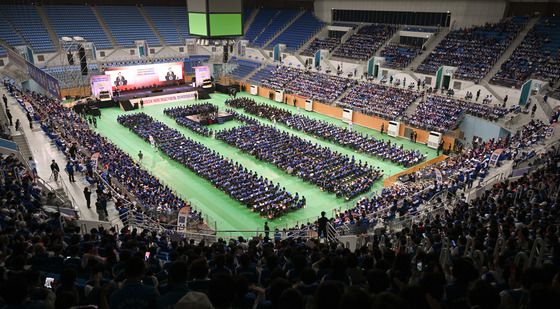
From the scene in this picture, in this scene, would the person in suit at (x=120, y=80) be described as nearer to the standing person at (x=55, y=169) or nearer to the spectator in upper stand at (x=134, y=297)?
the standing person at (x=55, y=169)

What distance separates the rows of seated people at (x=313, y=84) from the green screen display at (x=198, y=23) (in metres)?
15.8

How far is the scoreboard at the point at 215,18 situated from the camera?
99.3ft

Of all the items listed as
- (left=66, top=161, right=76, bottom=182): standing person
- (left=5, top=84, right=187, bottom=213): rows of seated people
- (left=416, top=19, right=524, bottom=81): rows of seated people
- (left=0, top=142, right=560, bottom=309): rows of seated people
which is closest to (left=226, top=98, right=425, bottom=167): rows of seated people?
(left=416, top=19, right=524, bottom=81): rows of seated people

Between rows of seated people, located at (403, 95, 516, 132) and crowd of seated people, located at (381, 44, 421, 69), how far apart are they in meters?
7.82

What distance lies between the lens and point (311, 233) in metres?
16.1

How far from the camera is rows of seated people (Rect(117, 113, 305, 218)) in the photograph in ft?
70.9

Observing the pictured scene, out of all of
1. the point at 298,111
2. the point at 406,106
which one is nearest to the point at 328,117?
the point at 298,111

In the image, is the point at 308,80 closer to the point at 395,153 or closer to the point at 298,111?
the point at 298,111

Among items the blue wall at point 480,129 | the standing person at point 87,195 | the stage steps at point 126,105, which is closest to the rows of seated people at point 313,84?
the blue wall at point 480,129

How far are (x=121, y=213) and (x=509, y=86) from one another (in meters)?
32.0

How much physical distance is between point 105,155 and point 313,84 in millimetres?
27317

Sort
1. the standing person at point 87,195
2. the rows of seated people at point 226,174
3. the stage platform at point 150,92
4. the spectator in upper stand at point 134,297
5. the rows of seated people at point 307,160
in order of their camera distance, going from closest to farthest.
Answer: the spectator in upper stand at point 134,297
the standing person at point 87,195
the rows of seated people at point 226,174
the rows of seated people at point 307,160
the stage platform at point 150,92

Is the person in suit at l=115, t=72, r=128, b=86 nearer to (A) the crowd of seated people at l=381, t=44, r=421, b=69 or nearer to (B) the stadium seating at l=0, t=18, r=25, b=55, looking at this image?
(B) the stadium seating at l=0, t=18, r=25, b=55

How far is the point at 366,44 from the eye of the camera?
48.1 metres
